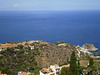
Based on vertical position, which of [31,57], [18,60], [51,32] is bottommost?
[18,60]

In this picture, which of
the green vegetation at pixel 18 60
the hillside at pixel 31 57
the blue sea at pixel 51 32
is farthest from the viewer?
the blue sea at pixel 51 32

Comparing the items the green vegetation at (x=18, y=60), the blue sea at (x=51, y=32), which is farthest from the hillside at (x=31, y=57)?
the blue sea at (x=51, y=32)

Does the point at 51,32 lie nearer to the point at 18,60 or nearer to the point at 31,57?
the point at 31,57

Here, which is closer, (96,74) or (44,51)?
(96,74)

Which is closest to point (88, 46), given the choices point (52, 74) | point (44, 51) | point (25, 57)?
point (44, 51)

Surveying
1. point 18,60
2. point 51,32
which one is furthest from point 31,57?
point 51,32

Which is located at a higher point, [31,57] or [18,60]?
[31,57]

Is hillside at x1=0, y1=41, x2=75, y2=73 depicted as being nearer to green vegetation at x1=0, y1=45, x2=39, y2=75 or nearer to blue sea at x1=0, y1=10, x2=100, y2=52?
green vegetation at x1=0, y1=45, x2=39, y2=75

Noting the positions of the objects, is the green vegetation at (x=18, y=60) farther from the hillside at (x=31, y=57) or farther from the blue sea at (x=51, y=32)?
the blue sea at (x=51, y=32)

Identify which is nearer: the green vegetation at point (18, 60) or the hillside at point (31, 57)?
the green vegetation at point (18, 60)

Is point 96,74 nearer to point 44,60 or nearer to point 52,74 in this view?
point 52,74

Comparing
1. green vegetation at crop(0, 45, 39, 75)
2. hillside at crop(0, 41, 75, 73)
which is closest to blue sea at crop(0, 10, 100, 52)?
hillside at crop(0, 41, 75, 73)
